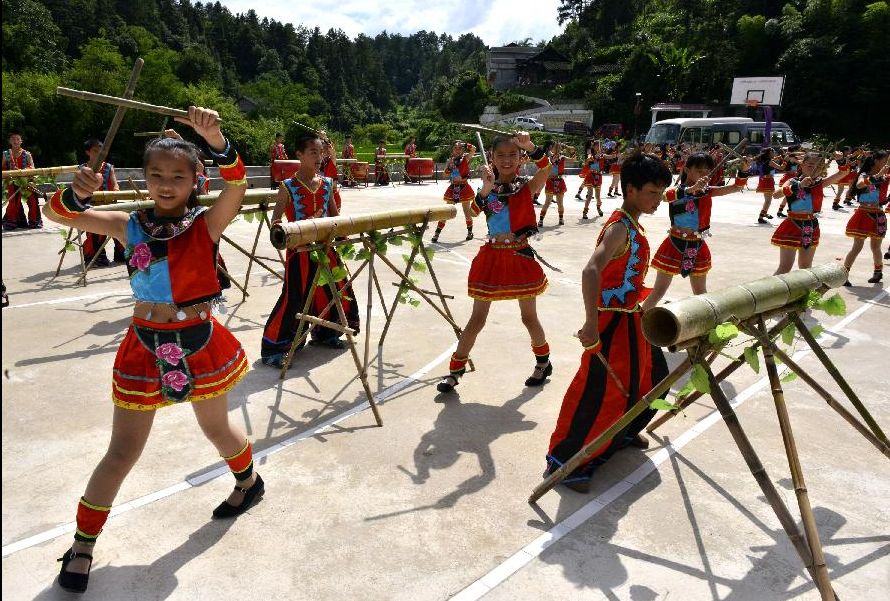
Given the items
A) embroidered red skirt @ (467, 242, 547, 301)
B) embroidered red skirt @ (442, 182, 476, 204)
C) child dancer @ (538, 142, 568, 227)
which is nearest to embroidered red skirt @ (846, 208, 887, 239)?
embroidered red skirt @ (442, 182, 476, 204)

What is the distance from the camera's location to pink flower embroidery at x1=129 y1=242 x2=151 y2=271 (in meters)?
2.78

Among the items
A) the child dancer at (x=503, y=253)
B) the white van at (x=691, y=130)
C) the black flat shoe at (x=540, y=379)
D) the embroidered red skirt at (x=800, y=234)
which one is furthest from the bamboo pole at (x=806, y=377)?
the white van at (x=691, y=130)

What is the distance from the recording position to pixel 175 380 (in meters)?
2.80

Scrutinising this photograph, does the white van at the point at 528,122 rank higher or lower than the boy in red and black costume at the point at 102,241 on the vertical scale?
lower

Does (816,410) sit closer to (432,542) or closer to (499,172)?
(499,172)

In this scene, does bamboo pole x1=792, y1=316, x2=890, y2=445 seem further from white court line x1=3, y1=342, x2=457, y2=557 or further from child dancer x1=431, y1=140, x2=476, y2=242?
child dancer x1=431, y1=140, x2=476, y2=242

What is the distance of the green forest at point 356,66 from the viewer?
26625 millimetres

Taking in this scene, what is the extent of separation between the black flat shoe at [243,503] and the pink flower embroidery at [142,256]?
1.21 metres

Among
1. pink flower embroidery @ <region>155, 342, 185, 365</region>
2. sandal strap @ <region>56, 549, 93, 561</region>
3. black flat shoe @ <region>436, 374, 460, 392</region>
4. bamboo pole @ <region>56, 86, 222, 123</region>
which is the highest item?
bamboo pole @ <region>56, 86, 222, 123</region>

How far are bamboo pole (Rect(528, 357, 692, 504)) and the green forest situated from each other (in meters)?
23.8

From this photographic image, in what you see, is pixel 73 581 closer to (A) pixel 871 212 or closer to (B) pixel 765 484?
(B) pixel 765 484

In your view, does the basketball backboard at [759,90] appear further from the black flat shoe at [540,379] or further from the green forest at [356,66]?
the black flat shoe at [540,379]

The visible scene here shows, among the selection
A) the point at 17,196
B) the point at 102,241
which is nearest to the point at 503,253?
the point at 102,241

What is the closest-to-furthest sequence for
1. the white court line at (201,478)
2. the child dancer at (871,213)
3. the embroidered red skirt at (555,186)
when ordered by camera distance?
the white court line at (201,478) → the child dancer at (871,213) → the embroidered red skirt at (555,186)
